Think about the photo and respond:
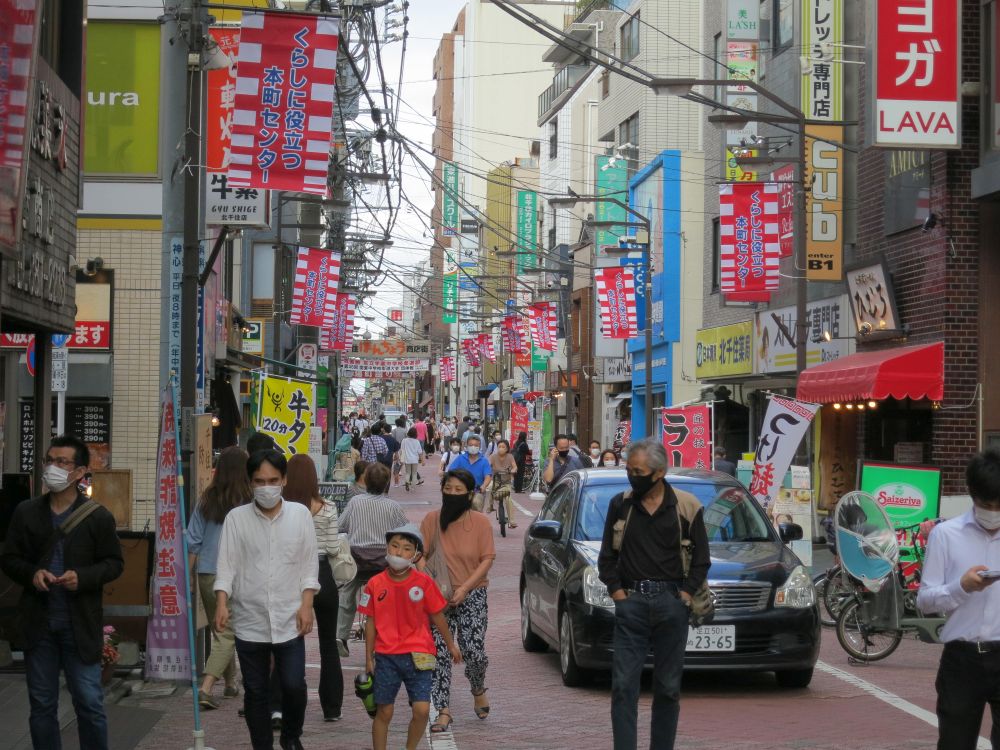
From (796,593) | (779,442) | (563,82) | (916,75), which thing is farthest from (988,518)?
(563,82)

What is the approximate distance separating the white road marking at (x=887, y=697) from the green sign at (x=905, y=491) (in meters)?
3.60

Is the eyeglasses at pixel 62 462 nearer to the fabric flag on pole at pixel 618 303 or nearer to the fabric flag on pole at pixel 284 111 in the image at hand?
the fabric flag on pole at pixel 284 111

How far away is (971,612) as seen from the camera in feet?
20.7

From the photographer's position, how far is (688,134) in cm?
4875

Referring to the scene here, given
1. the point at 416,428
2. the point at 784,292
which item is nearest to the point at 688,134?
the point at 416,428

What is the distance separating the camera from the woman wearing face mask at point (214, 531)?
983 cm

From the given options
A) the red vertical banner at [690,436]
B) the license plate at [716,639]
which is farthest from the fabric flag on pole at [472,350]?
the license plate at [716,639]

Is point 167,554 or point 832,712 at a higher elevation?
point 167,554

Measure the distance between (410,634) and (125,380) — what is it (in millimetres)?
10470

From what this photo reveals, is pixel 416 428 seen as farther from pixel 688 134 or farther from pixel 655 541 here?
pixel 655 541

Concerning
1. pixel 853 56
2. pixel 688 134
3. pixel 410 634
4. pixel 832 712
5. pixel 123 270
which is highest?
pixel 688 134

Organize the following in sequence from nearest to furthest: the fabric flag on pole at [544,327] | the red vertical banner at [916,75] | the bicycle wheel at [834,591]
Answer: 1. the bicycle wheel at [834,591]
2. the red vertical banner at [916,75]
3. the fabric flag on pole at [544,327]

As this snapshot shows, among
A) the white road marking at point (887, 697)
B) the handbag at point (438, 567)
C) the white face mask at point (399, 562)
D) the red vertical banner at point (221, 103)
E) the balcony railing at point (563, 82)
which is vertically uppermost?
the balcony railing at point (563, 82)

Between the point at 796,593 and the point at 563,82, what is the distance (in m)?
57.1
